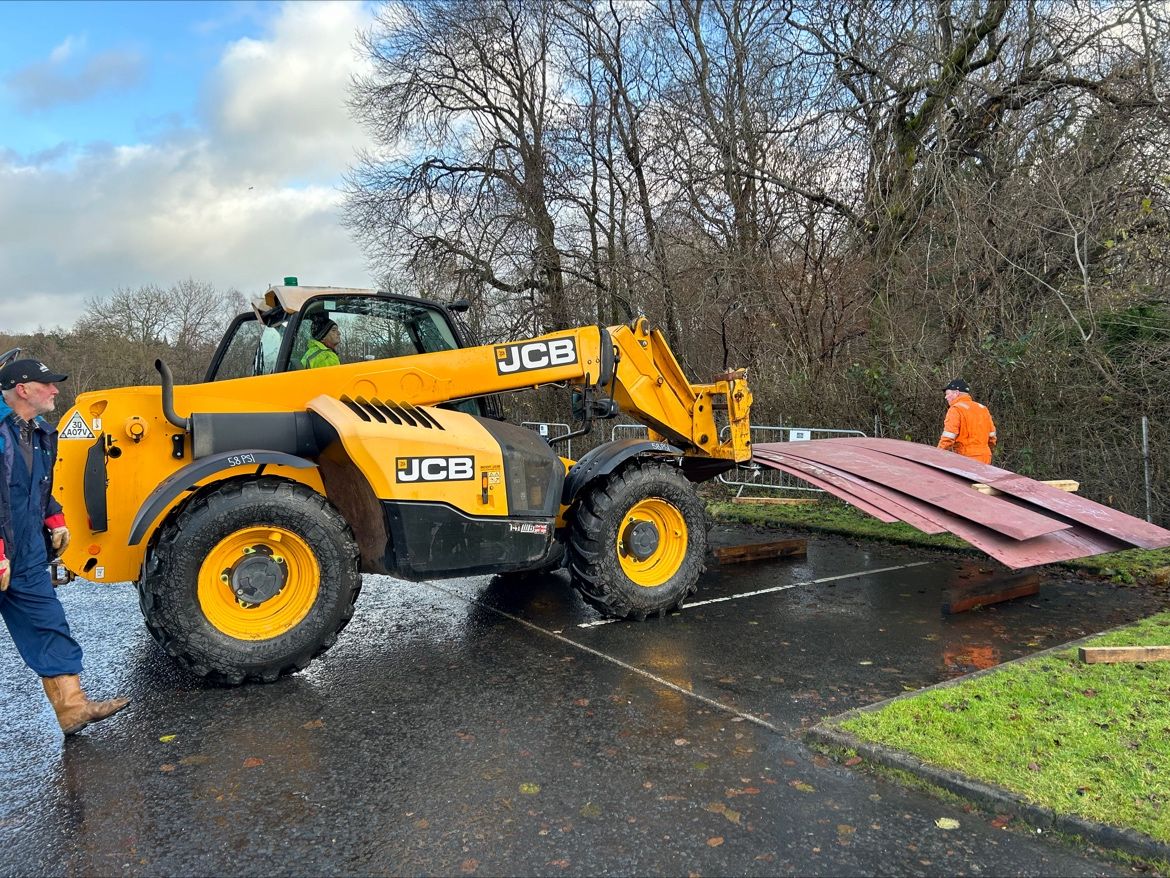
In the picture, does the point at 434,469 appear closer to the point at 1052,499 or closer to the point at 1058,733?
the point at 1058,733

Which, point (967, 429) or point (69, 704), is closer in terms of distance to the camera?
point (69, 704)

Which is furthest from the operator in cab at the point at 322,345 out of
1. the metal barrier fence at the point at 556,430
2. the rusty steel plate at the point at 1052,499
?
the metal barrier fence at the point at 556,430

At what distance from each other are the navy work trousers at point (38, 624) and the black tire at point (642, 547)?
3241mm

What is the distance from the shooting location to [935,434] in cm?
1089

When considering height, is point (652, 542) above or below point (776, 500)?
above

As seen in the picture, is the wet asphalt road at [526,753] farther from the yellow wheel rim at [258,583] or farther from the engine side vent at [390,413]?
the engine side vent at [390,413]

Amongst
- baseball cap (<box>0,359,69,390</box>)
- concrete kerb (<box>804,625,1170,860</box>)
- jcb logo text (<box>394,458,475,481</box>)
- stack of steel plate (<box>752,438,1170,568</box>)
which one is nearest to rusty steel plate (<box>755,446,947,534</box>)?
stack of steel plate (<box>752,438,1170,568</box>)

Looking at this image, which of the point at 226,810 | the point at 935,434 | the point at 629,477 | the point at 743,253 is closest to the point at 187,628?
the point at 226,810

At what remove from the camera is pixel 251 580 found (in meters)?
4.86

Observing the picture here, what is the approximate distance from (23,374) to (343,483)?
6.18 feet

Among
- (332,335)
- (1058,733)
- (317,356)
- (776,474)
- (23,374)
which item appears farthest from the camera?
(776,474)

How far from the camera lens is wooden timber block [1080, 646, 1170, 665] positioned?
478 centimetres

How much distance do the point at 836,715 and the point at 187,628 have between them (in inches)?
144

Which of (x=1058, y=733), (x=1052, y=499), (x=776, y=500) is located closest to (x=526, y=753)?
(x=1058, y=733)
